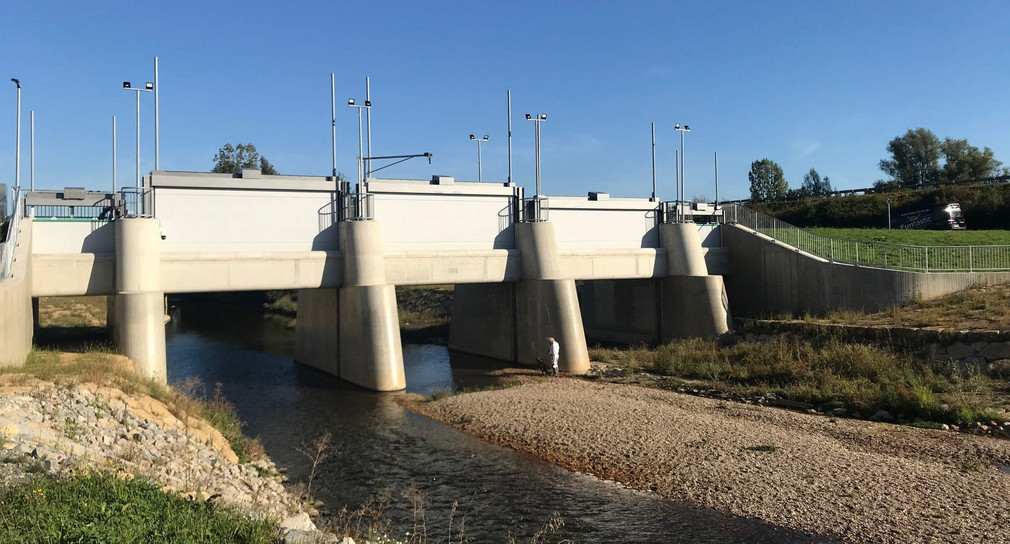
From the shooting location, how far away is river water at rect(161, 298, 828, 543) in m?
14.3

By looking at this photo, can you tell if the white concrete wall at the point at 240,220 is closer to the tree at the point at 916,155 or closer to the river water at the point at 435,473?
the river water at the point at 435,473

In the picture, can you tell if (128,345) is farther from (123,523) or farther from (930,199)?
(930,199)

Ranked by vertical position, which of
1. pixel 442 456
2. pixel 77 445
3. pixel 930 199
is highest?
pixel 930 199

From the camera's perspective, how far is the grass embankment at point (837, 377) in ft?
73.2

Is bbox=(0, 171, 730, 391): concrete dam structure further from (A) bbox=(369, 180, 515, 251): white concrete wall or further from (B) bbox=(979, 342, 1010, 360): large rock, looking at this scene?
(B) bbox=(979, 342, 1010, 360): large rock

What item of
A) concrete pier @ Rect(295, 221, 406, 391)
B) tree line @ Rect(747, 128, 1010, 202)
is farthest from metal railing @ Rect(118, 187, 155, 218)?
tree line @ Rect(747, 128, 1010, 202)

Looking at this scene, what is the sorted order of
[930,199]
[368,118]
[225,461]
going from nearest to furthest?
[225,461] < [368,118] < [930,199]

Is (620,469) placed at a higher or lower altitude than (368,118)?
lower

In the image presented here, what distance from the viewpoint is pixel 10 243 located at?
2284 cm

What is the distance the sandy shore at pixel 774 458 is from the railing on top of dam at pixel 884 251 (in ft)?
48.6

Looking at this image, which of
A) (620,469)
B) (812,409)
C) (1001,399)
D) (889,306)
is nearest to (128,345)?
(620,469)

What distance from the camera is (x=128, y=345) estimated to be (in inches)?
1019

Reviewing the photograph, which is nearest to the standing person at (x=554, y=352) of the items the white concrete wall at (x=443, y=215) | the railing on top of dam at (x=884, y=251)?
the white concrete wall at (x=443, y=215)

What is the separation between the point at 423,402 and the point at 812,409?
1410 centimetres
